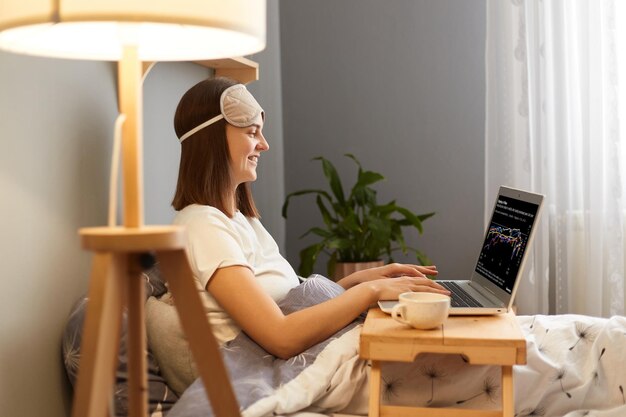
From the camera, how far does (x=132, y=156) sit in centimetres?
120

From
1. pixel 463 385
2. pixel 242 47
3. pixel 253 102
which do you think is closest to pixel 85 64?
pixel 253 102

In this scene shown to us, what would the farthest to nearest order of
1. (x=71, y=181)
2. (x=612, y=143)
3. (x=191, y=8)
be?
(x=612, y=143) < (x=71, y=181) < (x=191, y=8)

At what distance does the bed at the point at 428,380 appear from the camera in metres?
1.77

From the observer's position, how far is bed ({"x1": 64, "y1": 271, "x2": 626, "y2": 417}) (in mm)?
1767

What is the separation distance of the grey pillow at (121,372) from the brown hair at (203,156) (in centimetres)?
41

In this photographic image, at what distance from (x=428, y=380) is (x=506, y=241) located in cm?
48

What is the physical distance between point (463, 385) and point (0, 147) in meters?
1.09

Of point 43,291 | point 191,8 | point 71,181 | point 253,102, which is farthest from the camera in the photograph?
point 253,102

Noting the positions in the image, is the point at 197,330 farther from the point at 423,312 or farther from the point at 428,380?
the point at 428,380

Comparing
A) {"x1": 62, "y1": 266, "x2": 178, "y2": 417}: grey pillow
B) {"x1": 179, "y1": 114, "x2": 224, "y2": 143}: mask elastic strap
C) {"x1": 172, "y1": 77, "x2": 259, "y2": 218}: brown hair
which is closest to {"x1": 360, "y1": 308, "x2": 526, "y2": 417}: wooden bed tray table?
{"x1": 62, "y1": 266, "x2": 178, "y2": 417}: grey pillow

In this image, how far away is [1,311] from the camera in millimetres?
1591

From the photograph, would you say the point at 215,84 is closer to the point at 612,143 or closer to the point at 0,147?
the point at 0,147

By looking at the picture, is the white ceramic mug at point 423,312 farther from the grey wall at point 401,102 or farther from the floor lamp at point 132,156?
the grey wall at point 401,102

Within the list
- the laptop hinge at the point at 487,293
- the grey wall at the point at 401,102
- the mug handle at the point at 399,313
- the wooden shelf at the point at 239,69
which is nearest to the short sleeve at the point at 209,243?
the mug handle at the point at 399,313
